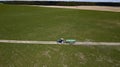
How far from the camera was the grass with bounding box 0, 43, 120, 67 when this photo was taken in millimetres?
12312

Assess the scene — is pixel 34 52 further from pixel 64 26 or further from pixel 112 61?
pixel 64 26

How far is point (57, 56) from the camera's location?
1304 cm

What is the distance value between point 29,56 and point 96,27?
9279mm

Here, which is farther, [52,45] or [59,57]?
[52,45]

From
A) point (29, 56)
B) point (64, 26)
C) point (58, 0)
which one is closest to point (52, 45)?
point (29, 56)

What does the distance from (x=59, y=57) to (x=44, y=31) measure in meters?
5.62

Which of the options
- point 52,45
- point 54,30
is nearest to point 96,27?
point 54,30

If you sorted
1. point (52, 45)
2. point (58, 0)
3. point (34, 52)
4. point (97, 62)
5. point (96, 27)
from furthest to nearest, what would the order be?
point (58, 0), point (96, 27), point (52, 45), point (34, 52), point (97, 62)

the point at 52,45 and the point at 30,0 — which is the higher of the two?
the point at 52,45

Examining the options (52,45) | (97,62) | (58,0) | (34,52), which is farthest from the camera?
(58,0)

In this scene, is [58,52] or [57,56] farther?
[58,52]

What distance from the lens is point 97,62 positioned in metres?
12.5

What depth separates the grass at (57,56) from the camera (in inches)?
485

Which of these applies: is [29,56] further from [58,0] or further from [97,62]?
[58,0]
